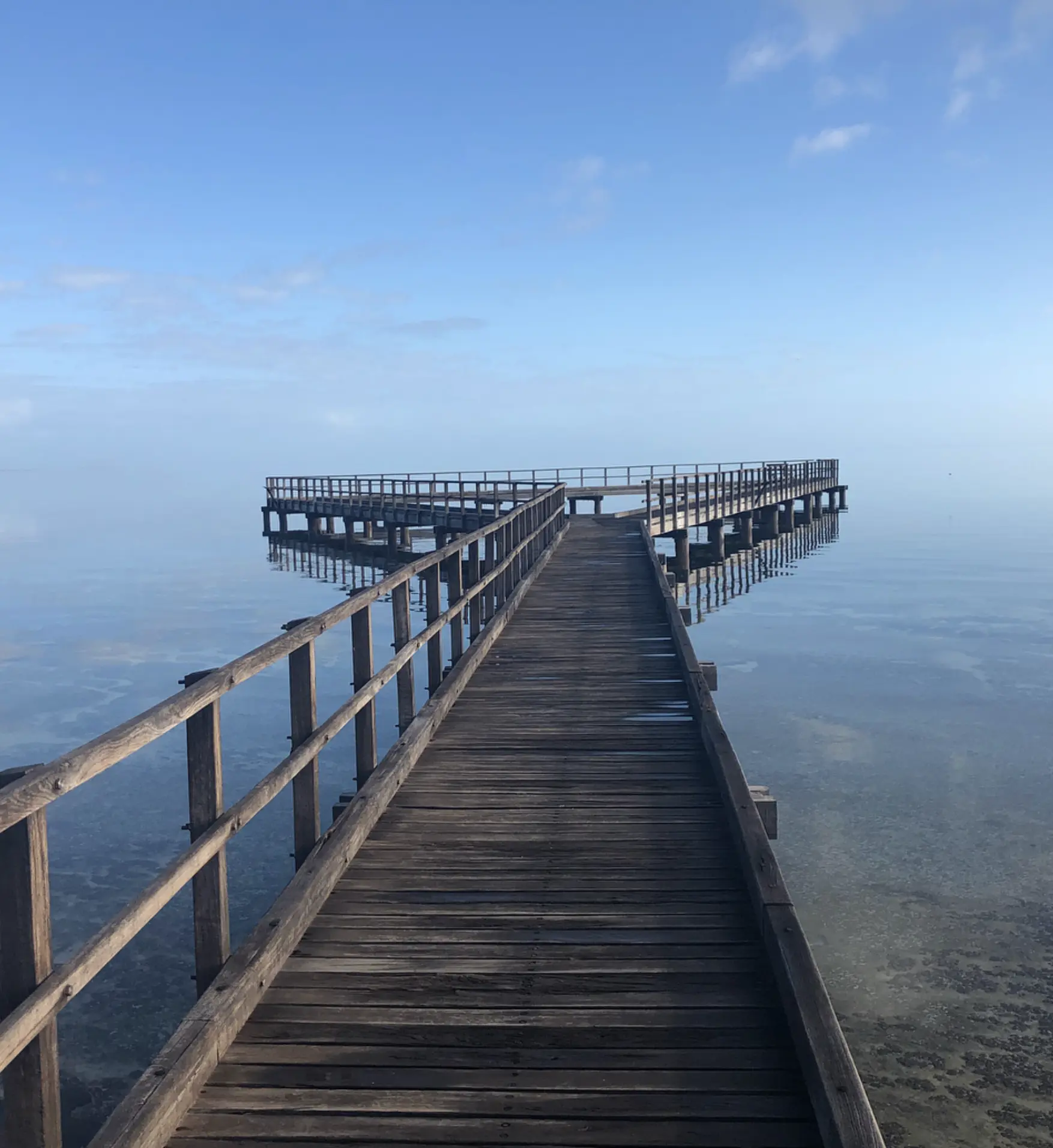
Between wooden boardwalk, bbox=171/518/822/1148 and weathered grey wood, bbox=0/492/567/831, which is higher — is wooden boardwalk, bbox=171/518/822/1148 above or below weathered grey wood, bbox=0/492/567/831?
below

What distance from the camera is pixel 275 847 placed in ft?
31.9

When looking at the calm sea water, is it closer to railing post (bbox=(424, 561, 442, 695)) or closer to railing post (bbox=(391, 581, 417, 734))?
railing post (bbox=(391, 581, 417, 734))

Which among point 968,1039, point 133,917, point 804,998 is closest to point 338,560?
point 968,1039

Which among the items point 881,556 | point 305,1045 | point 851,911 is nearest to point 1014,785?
point 851,911

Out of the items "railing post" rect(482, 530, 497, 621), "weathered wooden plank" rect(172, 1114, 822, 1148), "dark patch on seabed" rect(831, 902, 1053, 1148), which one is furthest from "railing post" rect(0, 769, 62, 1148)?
"railing post" rect(482, 530, 497, 621)

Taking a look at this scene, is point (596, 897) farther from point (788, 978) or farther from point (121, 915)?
point (121, 915)

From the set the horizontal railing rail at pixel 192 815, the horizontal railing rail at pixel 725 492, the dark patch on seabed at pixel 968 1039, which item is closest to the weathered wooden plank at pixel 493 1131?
the horizontal railing rail at pixel 192 815

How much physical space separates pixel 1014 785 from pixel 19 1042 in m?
10.9

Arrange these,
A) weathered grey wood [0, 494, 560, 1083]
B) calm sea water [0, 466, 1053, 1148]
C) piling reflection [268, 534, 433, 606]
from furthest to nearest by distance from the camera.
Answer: piling reflection [268, 534, 433, 606]
calm sea water [0, 466, 1053, 1148]
weathered grey wood [0, 494, 560, 1083]

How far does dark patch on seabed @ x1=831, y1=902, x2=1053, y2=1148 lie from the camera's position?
17.5ft

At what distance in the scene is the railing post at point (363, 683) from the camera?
18.7ft

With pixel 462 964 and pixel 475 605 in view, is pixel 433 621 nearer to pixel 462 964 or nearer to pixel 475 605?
pixel 475 605

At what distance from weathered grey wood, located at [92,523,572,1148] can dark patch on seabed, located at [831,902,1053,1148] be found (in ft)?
10.1

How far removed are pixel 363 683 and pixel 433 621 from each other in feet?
7.60
